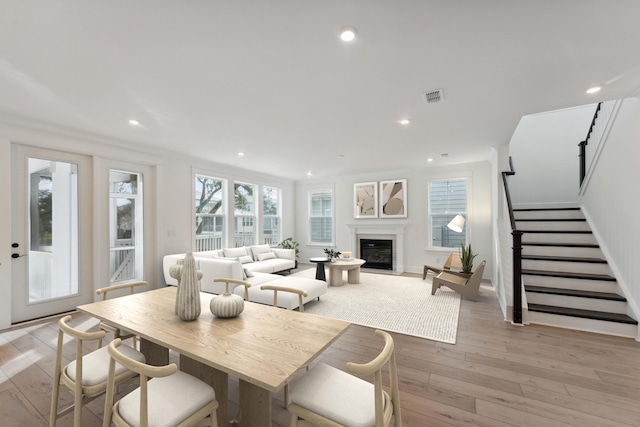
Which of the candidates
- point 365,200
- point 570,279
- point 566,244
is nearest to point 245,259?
point 365,200

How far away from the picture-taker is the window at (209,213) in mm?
5605

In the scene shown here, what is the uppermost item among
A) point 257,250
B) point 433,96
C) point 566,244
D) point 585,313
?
point 433,96

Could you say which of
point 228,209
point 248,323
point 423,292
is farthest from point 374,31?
point 228,209

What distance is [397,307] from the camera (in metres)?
3.99

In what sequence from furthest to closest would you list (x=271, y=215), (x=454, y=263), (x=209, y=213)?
(x=271, y=215) → (x=209, y=213) → (x=454, y=263)

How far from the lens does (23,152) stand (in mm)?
3424

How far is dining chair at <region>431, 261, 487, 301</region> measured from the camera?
4270 millimetres

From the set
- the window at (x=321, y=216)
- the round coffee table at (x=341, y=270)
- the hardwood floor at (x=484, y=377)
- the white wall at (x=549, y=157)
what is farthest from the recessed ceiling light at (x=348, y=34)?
the window at (x=321, y=216)

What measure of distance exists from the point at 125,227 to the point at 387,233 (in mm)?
5431

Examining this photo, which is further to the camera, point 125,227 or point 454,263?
point 454,263

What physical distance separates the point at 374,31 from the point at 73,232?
4.59 metres

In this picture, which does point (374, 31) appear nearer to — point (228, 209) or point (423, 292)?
point (423, 292)

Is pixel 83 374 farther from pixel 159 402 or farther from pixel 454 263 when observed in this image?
pixel 454 263

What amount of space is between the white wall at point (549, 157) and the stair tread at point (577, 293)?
8.34 ft
